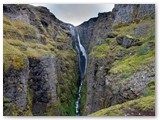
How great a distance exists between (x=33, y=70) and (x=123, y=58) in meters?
4.32

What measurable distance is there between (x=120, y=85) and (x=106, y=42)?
3.29 m

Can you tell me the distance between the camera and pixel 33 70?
12.6 m

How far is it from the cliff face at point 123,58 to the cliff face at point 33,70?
1.23 meters

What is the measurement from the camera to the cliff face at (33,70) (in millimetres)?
9031

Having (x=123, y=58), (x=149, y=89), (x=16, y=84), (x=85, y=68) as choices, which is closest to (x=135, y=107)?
(x=149, y=89)

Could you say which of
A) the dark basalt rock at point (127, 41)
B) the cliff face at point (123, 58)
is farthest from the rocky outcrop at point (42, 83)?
the dark basalt rock at point (127, 41)

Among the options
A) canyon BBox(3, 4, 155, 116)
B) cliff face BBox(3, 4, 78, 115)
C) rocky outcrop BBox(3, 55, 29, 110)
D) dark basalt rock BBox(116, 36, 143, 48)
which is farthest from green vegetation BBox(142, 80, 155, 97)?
rocky outcrop BBox(3, 55, 29, 110)

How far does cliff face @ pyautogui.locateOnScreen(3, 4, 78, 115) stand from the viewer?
29.6 feet

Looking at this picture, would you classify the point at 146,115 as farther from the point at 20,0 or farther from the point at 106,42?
the point at 106,42

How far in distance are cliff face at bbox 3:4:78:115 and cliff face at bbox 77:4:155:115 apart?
1.23 m

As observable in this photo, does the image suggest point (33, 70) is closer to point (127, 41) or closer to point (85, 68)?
point (85, 68)

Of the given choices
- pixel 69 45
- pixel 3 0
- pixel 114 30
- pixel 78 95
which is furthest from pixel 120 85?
pixel 69 45

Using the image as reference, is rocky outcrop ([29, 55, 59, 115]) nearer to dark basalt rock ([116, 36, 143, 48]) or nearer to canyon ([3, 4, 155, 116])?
canyon ([3, 4, 155, 116])

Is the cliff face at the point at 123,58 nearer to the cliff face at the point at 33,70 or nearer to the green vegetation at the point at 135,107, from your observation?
the green vegetation at the point at 135,107
